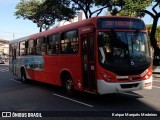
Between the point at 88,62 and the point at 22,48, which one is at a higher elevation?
the point at 22,48

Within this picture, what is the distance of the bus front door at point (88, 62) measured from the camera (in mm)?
11430

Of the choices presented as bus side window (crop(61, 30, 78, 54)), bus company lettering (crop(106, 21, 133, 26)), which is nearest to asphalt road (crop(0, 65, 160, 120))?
bus side window (crop(61, 30, 78, 54))

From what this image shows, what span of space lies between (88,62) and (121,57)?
49.3 inches

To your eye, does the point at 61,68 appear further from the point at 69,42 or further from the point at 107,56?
the point at 107,56

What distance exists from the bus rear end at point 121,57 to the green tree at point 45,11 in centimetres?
2910

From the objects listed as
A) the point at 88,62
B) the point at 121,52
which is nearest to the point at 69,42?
the point at 88,62

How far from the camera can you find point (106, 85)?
10.9m

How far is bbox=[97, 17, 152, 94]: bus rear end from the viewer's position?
36.1ft

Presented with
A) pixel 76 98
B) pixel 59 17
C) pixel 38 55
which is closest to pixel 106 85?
pixel 76 98

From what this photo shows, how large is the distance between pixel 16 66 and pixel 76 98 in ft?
31.0

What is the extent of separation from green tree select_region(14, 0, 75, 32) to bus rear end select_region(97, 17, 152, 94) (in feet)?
95.5

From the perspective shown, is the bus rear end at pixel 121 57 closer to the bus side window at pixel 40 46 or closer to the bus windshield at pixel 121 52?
the bus windshield at pixel 121 52

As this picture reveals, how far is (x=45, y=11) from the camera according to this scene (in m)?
45.2

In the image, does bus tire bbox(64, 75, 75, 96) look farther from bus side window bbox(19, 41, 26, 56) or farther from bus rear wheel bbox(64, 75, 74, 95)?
bus side window bbox(19, 41, 26, 56)
